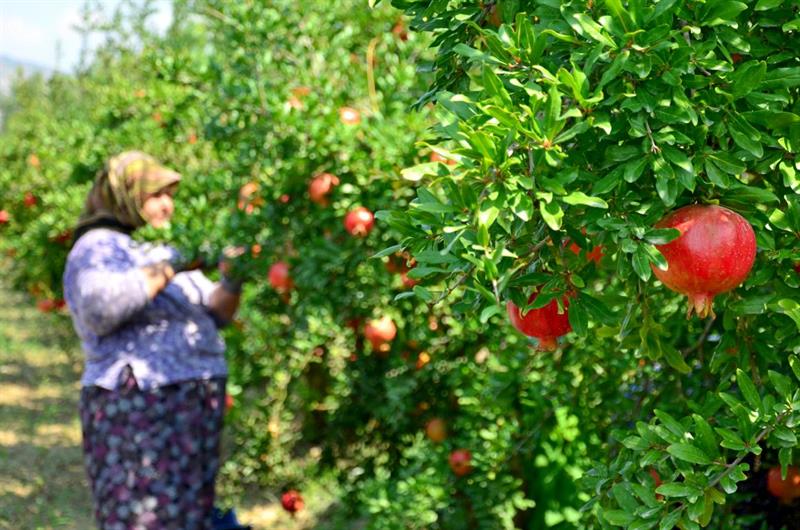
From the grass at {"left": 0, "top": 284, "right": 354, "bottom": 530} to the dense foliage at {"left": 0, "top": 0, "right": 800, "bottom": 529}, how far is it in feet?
0.78

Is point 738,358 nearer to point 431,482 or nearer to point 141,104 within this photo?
point 431,482

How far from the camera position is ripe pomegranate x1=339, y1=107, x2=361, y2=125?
257 centimetres

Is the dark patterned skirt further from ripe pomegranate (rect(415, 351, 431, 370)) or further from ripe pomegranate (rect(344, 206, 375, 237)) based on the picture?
ripe pomegranate (rect(344, 206, 375, 237))

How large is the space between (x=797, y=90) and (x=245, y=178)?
1955mm

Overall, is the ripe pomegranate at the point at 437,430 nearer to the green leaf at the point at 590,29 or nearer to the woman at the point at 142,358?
the woman at the point at 142,358

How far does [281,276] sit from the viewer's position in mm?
2816

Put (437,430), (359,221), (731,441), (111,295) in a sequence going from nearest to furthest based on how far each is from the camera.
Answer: (731,441), (359,221), (111,295), (437,430)

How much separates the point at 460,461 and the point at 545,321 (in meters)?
1.65

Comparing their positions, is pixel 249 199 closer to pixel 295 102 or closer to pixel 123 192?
pixel 295 102

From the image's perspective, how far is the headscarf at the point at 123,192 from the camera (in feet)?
9.73

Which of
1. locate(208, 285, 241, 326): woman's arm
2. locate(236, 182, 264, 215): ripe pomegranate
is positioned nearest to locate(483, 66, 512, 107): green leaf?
locate(236, 182, 264, 215): ripe pomegranate

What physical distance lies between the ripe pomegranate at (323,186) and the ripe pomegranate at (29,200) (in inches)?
194

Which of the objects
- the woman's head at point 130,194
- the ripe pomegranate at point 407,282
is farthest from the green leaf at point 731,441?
the woman's head at point 130,194

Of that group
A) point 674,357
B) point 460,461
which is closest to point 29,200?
point 460,461
